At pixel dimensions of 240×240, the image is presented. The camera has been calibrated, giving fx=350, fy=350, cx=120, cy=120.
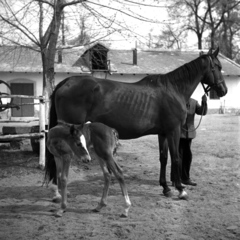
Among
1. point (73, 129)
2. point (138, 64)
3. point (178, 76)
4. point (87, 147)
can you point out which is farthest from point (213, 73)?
point (138, 64)

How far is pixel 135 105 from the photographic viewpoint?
534cm

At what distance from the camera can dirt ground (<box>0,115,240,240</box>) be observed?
13.0ft

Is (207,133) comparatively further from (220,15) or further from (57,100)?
(220,15)

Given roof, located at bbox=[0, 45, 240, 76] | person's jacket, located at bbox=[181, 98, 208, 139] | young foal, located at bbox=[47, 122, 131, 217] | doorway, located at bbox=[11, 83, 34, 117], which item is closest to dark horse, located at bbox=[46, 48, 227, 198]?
young foal, located at bbox=[47, 122, 131, 217]

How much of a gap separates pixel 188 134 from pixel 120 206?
1.98 m

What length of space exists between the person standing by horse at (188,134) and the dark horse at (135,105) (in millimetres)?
518

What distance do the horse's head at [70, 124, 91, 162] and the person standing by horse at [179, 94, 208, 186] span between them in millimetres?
2433

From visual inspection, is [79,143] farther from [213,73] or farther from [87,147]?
[213,73]

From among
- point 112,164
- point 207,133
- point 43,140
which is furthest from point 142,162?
point 207,133

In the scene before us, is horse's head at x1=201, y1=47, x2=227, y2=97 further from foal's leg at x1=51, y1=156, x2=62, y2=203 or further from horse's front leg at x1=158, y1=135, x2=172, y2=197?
foal's leg at x1=51, y1=156, x2=62, y2=203

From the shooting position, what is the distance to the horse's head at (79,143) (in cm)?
425

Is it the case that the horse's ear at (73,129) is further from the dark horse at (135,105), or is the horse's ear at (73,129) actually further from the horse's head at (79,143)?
the dark horse at (135,105)

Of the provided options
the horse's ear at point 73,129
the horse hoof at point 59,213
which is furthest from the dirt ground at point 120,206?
the horse's ear at point 73,129

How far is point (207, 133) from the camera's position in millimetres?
14383
